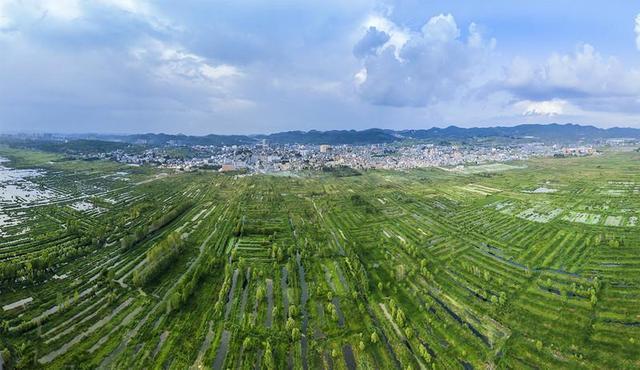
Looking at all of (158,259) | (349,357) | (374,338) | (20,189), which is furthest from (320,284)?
(20,189)

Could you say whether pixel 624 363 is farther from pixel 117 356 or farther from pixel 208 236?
pixel 208 236

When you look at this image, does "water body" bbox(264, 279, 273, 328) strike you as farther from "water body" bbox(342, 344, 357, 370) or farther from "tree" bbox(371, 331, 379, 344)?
"tree" bbox(371, 331, 379, 344)

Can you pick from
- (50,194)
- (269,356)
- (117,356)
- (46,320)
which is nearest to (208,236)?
(46,320)

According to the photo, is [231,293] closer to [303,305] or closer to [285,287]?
[285,287]

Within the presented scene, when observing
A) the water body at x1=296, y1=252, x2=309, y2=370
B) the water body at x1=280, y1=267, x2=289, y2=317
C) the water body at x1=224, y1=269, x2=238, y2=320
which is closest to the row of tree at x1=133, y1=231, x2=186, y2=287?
the water body at x1=224, y1=269, x2=238, y2=320

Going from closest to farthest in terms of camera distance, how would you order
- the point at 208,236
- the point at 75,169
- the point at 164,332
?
the point at 164,332
the point at 208,236
the point at 75,169

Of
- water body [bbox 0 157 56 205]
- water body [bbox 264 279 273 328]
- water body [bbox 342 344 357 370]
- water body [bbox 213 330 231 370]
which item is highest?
water body [bbox 0 157 56 205]

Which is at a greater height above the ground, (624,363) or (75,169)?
(75,169)

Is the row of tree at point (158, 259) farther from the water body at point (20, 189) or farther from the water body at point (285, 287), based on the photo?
the water body at point (20, 189)
